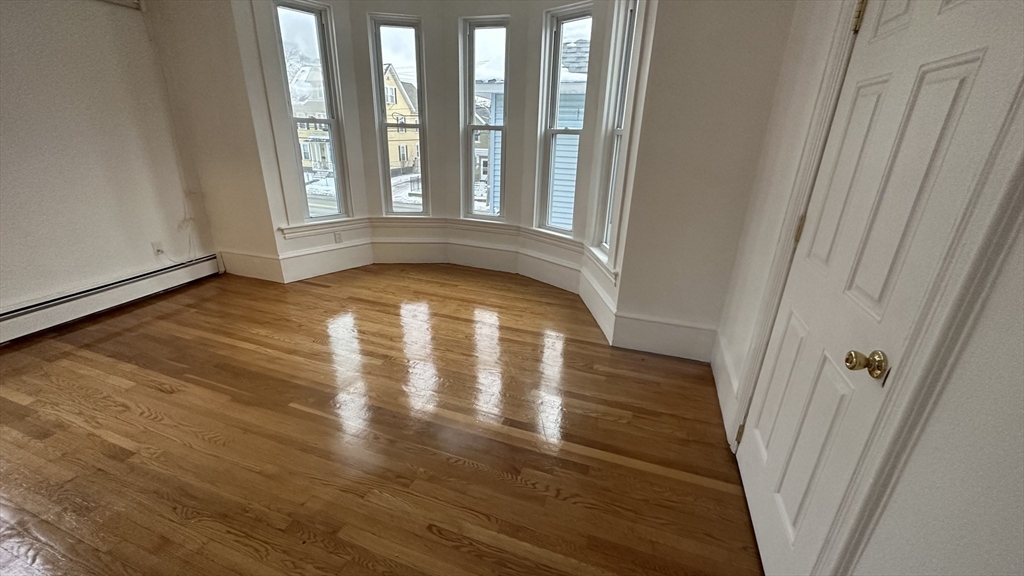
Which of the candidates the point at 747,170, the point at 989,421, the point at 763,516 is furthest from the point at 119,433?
the point at 747,170

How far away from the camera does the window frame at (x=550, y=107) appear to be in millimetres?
3357

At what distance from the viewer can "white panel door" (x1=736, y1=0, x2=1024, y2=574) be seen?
2.56 feet

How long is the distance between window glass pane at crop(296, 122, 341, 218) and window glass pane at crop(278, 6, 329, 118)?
146 millimetres

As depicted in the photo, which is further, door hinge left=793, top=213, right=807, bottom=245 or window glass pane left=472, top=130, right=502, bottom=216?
window glass pane left=472, top=130, right=502, bottom=216

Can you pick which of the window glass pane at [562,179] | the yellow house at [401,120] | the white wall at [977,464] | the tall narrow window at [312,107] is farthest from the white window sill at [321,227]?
the white wall at [977,464]

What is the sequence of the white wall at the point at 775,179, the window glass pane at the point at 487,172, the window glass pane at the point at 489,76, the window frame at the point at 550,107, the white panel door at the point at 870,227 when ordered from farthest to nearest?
1. the window glass pane at the point at 487,172
2. the window glass pane at the point at 489,76
3. the window frame at the point at 550,107
4. the white wall at the point at 775,179
5. the white panel door at the point at 870,227

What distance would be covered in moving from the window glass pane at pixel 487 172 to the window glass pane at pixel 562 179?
0.58m

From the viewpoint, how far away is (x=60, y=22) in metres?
2.75

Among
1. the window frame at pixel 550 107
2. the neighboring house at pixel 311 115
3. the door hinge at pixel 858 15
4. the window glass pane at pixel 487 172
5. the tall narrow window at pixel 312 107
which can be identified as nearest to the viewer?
the door hinge at pixel 858 15

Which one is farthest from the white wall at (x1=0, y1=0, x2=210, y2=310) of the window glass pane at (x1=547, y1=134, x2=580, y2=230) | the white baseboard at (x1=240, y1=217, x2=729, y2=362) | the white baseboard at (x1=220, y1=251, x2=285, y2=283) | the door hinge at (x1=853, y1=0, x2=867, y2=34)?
the door hinge at (x1=853, y1=0, x2=867, y2=34)

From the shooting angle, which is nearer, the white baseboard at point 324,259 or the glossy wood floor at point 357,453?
the glossy wood floor at point 357,453

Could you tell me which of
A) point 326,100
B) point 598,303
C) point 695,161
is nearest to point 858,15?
point 695,161

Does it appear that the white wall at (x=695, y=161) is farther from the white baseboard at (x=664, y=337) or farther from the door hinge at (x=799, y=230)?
the door hinge at (x=799, y=230)

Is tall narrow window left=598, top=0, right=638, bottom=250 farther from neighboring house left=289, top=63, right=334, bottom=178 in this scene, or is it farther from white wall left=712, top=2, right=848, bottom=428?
neighboring house left=289, top=63, right=334, bottom=178
